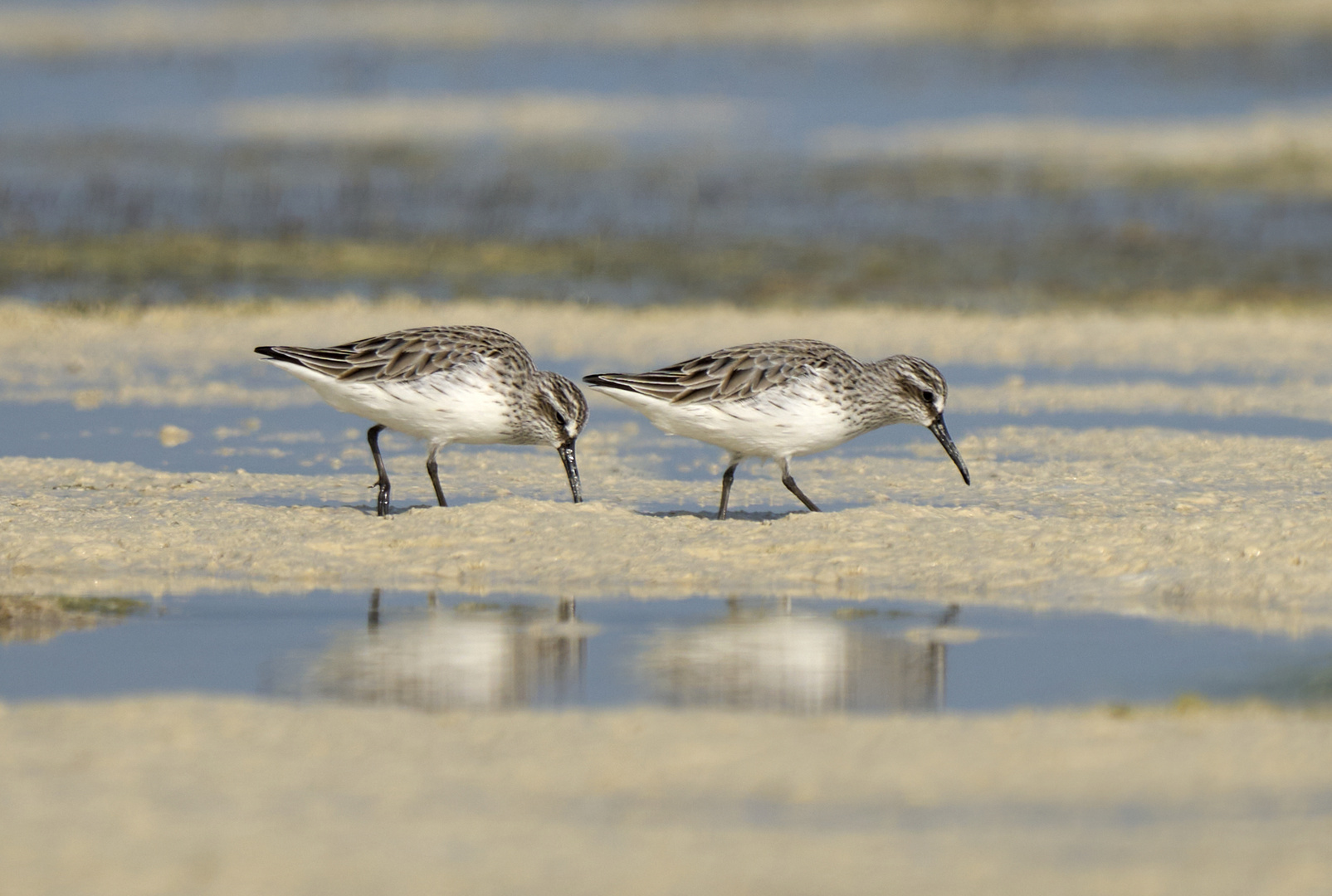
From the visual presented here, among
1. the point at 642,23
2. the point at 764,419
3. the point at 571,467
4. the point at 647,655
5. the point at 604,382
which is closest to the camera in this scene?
the point at 647,655

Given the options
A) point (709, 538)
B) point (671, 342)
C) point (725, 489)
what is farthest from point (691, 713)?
point (671, 342)

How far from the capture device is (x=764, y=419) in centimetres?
1081

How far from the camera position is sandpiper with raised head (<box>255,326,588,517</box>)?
10875 millimetres

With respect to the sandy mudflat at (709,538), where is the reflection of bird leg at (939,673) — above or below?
below

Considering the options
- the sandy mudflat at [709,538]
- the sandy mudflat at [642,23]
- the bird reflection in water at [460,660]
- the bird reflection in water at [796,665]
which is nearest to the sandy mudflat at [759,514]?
the sandy mudflat at [709,538]

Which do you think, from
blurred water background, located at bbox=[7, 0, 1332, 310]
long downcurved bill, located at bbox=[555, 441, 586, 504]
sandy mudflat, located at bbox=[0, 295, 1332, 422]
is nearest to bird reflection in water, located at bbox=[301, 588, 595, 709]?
long downcurved bill, located at bbox=[555, 441, 586, 504]

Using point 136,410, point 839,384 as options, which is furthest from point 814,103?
point 839,384

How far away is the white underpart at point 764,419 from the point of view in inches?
426

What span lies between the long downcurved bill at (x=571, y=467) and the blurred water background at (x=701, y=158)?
937 cm

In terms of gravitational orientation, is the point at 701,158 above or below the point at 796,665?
above

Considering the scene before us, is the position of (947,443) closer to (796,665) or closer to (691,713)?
(796,665)

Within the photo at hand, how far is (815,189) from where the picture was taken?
29312 millimetres

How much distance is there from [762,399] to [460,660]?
319 cm

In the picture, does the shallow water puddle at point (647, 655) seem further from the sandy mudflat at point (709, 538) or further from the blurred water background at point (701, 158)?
the blurred water background at point (701, 158)
